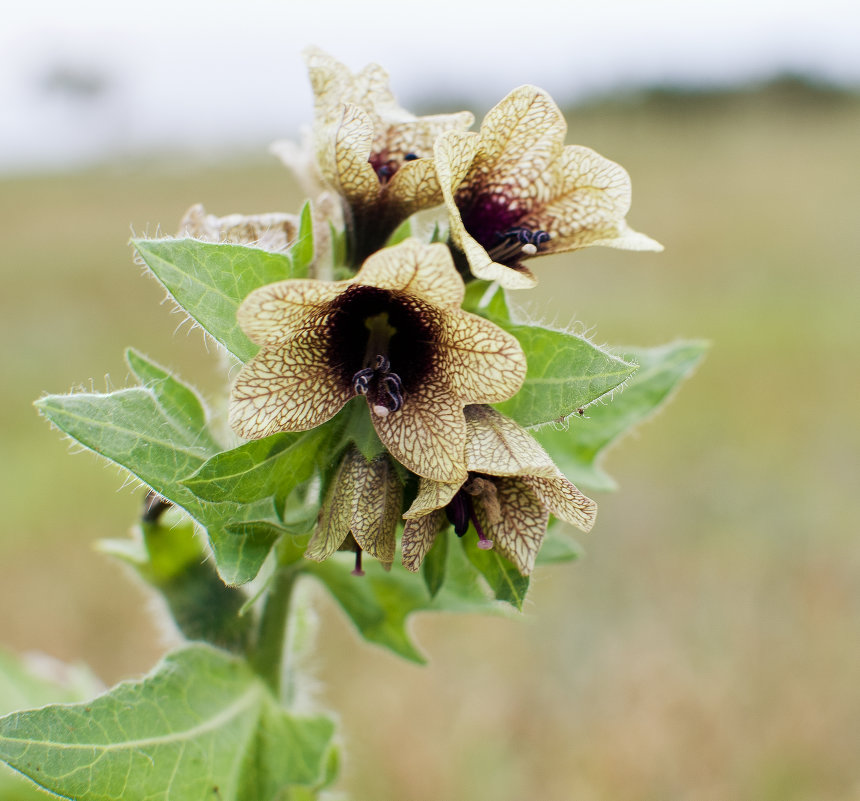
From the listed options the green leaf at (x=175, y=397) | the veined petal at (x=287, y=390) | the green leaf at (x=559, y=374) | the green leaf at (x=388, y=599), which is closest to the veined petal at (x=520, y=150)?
the green leaf at (x=559, y=374)

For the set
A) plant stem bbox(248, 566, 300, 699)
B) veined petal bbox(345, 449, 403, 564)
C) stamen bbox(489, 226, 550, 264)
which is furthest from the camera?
plant stem bbox(248, 566, 300, 699)

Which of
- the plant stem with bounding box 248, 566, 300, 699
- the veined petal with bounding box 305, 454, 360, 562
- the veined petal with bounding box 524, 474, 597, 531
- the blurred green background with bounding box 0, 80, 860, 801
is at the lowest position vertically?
the blurred green background with bounding box 0, 80, 860, 801

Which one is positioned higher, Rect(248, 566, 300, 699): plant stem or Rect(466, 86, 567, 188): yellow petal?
Rect(466, 86, 567, 188): yellow petal

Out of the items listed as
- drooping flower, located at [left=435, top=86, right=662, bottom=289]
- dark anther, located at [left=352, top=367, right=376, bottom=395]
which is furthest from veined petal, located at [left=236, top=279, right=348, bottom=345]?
drooping flower, located at [left=435, top=86, right=662, bottom=289]

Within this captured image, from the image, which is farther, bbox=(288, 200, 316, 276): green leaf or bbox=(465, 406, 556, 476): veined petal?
bbox=(288, 200, 316, 276): green leaf

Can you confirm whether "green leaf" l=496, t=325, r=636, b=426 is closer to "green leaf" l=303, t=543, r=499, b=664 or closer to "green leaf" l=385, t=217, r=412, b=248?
"green leaf" l=385, t=217, r=412, b=248

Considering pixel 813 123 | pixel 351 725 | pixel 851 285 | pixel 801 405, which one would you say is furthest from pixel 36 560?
pixel 813 123

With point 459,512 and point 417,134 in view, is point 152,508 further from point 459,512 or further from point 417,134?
point 417,134

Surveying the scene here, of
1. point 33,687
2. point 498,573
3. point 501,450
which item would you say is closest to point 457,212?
point 501,450
